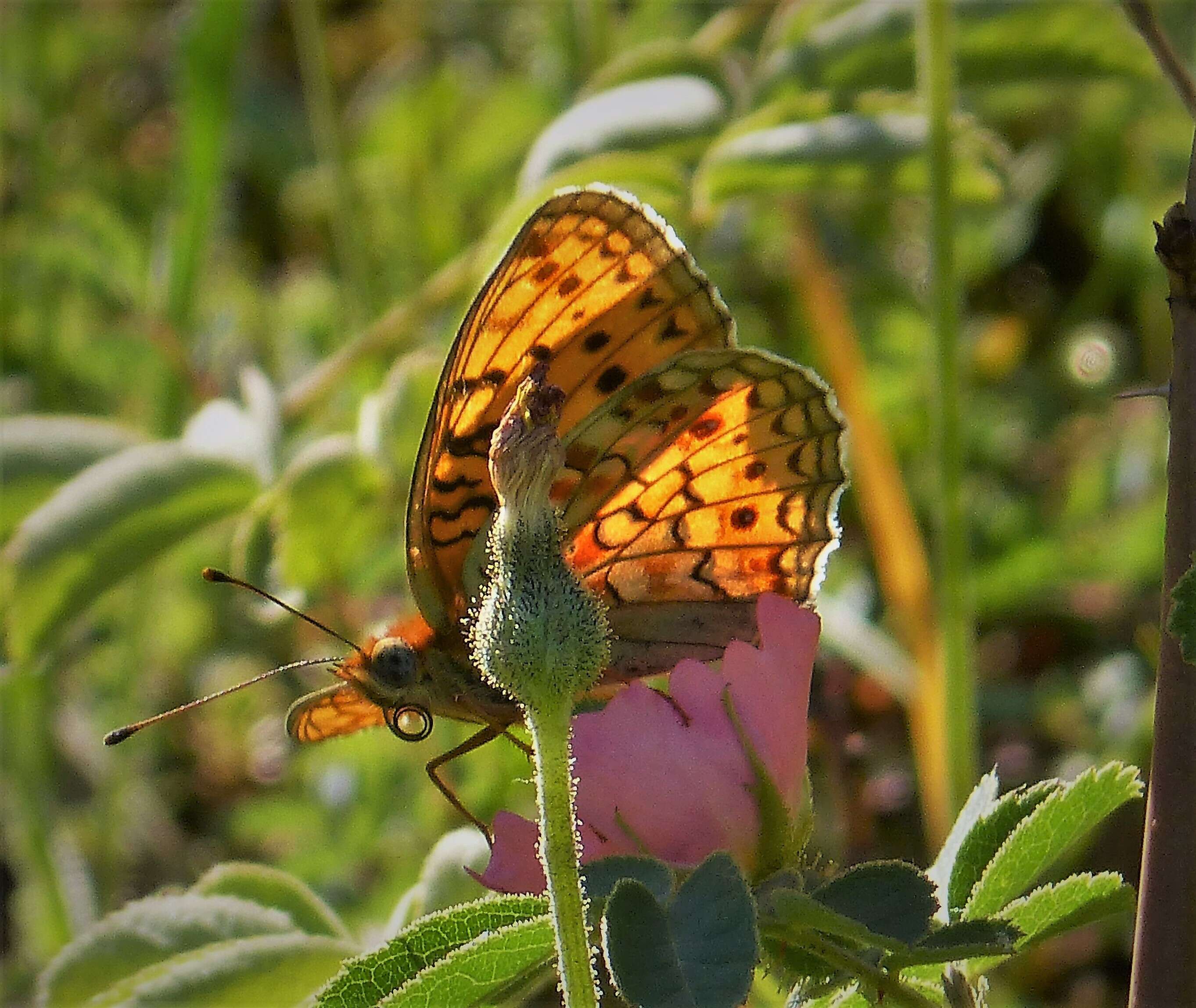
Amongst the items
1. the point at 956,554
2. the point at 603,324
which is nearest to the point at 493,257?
the point at 603,324

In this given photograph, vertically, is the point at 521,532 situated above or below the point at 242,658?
below

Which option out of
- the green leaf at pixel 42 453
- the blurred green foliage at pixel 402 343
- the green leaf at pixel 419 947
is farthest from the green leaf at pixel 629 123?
the green leaf at pixel 419 947

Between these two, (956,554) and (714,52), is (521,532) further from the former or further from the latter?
(714,52)

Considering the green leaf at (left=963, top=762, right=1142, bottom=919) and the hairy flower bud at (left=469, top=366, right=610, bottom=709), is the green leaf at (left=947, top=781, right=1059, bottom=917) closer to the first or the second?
the green leaf at (left=963, top=762, right=1142, bottom=919)

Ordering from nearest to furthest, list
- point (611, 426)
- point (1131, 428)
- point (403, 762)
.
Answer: point (611, 426) → point (403, 762) → point (1131, 428)

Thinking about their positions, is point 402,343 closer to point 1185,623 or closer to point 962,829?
point 962,829

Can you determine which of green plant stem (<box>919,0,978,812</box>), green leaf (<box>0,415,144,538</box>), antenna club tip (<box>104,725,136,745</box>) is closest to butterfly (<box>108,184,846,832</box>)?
antenna club tip (<box>104,725,136,745</box>)
